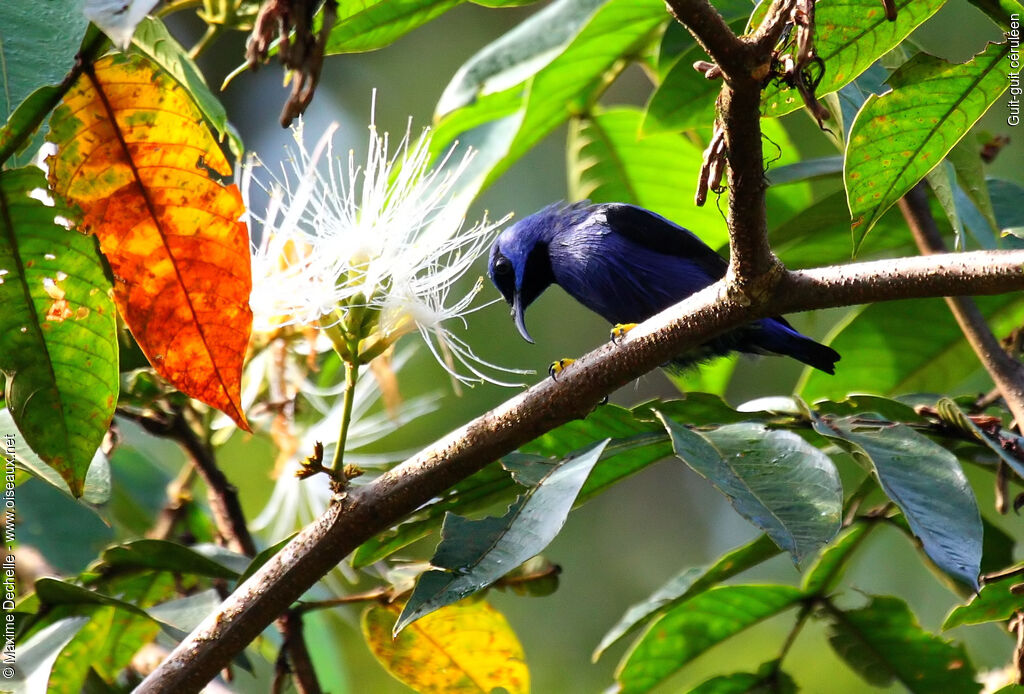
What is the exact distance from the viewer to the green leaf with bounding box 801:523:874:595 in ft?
6.52

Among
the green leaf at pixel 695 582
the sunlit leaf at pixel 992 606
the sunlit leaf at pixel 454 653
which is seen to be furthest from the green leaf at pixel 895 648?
the sunlit leaf at pixel 454 653

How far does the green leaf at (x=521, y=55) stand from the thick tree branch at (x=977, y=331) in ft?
2.66

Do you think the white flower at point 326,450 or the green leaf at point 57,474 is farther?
the white flower at point 326,450

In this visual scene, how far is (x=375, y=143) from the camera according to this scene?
2.28 metres

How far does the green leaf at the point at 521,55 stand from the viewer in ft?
7.42

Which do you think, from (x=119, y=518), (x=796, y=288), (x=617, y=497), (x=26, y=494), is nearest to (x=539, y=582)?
(x=796, y=288)

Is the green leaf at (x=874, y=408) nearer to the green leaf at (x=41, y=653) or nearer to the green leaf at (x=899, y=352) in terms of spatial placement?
the green leaf at (x=899, y=352)

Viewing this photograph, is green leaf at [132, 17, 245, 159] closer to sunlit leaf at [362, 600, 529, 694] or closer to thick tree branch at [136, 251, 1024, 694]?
thick tree branch at [136, 251, 1024, 694]

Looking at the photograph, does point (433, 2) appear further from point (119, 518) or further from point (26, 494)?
point (119, 518)

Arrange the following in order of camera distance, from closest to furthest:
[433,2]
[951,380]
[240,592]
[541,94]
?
1. [240,592]
2. [433,2]
3. [541,94]
4. [951,380]

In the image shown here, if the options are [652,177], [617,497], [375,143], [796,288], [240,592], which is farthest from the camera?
[617,497]

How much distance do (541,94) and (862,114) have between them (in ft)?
3.21

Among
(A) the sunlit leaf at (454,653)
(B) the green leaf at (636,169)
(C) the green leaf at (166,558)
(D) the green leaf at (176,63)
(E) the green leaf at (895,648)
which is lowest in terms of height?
(E) the green leaf at (895,648)

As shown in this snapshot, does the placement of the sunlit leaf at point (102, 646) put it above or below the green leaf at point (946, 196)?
below
